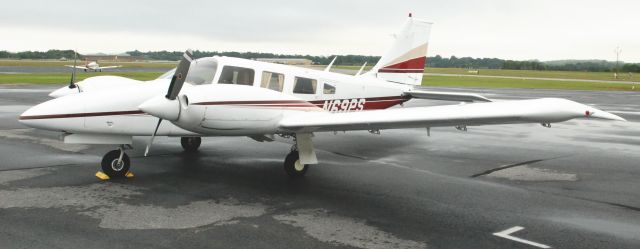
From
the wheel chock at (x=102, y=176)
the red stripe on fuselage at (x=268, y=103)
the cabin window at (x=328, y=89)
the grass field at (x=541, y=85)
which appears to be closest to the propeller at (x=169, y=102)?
the red stripe on fuselage at (x=268, y=103)

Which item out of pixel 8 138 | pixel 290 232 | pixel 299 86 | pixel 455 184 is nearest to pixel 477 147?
pixel 455 184

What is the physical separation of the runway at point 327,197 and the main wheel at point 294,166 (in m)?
0.21

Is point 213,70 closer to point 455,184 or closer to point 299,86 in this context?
point 299,86

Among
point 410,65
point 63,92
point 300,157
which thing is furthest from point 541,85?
point 63,92

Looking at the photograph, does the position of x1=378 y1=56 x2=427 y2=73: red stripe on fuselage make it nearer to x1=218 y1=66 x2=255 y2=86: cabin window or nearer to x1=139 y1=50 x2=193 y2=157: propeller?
x1=218 y1=66 x2=255 y2=86: cabin window

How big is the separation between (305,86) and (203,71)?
2288 millimetres

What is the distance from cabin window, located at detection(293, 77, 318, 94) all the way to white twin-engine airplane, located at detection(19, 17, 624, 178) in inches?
0.8

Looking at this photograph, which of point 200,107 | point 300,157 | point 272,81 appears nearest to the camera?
point 200,107

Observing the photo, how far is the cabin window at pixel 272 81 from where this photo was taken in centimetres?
977

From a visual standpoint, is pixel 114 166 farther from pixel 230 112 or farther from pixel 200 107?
pixel 230 112

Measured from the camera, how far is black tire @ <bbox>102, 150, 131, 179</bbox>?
8.85 m

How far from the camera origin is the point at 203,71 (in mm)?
9281

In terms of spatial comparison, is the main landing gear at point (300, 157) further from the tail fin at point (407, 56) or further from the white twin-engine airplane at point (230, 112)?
the tail fin at point (407, 56)

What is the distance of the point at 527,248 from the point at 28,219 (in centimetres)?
604
